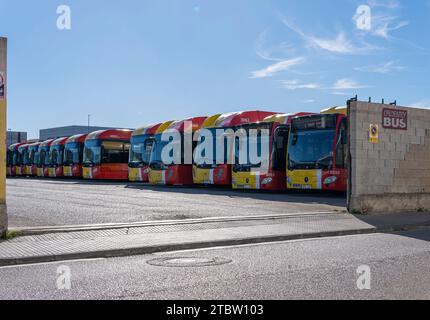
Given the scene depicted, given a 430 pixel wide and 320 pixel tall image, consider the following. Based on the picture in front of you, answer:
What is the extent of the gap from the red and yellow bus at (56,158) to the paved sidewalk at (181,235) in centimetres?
3689

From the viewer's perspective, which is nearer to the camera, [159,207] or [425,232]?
[425,232]

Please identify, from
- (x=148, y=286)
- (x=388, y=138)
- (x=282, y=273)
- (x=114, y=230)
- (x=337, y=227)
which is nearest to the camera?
(x=148, y=286)

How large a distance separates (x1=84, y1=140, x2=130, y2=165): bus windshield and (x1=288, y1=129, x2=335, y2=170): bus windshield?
20.1 metres

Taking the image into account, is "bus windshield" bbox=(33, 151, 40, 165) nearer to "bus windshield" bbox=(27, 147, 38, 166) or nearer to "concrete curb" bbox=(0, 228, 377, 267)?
"bus windshield" bbox=(27, 147, 38, 166)

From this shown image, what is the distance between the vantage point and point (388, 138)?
53.6 ft

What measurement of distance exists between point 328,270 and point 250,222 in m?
5.49

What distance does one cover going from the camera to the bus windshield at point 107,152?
4022 cm

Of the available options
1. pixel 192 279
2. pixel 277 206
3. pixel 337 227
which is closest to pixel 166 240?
pixel 192 279

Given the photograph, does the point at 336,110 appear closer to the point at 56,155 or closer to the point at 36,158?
the point at 56,155

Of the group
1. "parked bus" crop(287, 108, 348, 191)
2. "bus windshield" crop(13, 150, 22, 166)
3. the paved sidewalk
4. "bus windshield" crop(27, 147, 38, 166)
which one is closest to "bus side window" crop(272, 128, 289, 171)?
"parked bus" crop(287, 108, 348, 191)

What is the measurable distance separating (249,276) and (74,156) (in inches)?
1566

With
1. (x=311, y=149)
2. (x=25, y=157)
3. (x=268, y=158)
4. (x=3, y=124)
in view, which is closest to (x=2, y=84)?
(x=3, y=124)

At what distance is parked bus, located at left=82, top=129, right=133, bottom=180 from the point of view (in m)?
40.2

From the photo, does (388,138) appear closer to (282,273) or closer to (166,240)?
(166,240)
